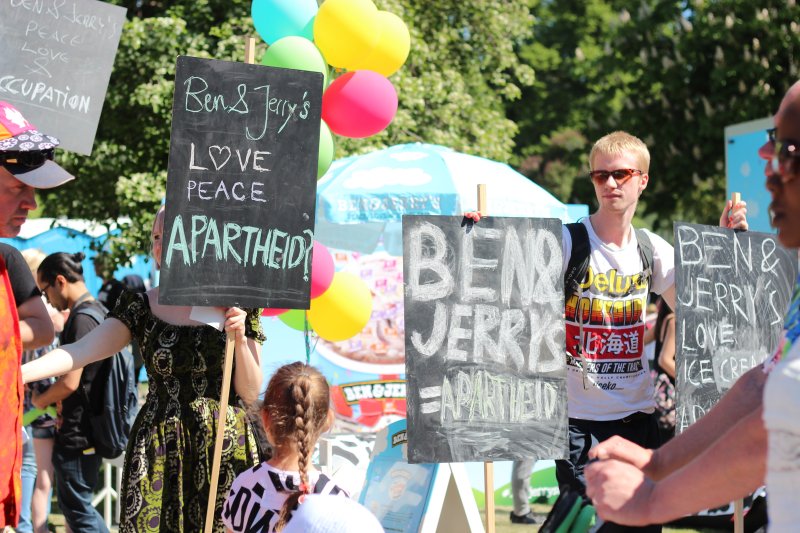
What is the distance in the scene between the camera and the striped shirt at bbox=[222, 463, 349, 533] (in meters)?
3.18

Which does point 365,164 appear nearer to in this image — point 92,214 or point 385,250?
point 385,250

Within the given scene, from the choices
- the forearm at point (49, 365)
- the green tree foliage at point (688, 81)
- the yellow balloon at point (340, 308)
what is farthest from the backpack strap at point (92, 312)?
the green tree foliage at point (688, 81)

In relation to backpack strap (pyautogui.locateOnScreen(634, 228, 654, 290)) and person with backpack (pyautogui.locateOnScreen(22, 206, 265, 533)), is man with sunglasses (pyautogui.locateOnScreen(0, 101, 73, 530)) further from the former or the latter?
backpack strap (pyautogui.locateOnScreen(634, 228, 654, 290))

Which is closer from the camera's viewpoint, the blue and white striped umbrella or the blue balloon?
the blue balloon

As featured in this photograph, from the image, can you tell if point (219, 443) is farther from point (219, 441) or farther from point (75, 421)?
point (75, 421)

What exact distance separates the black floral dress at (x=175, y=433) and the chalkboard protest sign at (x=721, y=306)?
75.6 inches

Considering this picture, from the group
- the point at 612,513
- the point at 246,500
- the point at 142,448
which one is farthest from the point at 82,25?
the point at 612,513

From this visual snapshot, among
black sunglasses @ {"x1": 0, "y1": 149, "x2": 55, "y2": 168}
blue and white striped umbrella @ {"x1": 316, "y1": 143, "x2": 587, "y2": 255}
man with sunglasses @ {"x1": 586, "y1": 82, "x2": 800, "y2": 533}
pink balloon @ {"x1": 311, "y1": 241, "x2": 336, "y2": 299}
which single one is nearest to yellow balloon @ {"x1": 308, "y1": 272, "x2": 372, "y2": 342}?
pink balloon @ {"x1": 311, "y1": 241, "x2": 336, "y2": 299}

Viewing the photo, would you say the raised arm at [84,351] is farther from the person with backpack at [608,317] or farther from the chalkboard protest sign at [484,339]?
the person with backpack at [608,317]

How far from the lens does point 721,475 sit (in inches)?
67.2

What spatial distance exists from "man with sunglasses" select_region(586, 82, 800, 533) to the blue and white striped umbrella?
18.7 ft

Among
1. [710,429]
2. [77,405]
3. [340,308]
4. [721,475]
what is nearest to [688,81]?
[340,308]

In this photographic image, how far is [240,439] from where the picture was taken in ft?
12.5

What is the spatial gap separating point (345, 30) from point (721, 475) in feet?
11.6
